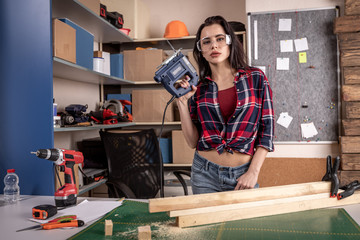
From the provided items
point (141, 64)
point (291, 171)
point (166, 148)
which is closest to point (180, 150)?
point (166, 148)

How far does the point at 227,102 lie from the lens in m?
1.43

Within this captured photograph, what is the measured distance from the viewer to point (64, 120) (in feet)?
6.50

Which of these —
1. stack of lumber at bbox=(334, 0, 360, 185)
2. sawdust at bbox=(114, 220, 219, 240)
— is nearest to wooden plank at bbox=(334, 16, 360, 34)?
stack of lumber at bbox=(334, 0, 360, 185)

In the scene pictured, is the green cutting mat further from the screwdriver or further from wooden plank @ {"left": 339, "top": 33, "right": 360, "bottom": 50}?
wooden plank @ {"left": 339, "top": 33, "right": 360, "bottom": 50}

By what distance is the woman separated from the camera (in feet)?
4.43

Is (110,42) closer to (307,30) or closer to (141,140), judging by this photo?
(141,140)

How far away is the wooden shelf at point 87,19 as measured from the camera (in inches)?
81.7

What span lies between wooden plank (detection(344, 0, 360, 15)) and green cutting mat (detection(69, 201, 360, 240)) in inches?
84.0

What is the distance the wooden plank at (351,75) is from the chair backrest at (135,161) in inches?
68.4

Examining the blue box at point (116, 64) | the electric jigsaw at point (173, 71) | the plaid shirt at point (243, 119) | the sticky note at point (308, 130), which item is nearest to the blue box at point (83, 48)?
the blue box at point (116, 64)

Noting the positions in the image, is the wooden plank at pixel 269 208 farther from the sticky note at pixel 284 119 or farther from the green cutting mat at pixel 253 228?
the sticky note at pixel 284 119

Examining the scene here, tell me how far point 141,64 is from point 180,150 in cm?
94

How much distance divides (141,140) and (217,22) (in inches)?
43.8

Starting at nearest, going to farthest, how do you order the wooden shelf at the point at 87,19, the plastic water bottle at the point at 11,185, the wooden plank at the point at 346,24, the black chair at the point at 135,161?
the plastic water bottle at the point at 11,185
the wooden shelf at the point at 87,19
the black chair at the point at 135,161
the wooden plank at the point at 346,24
